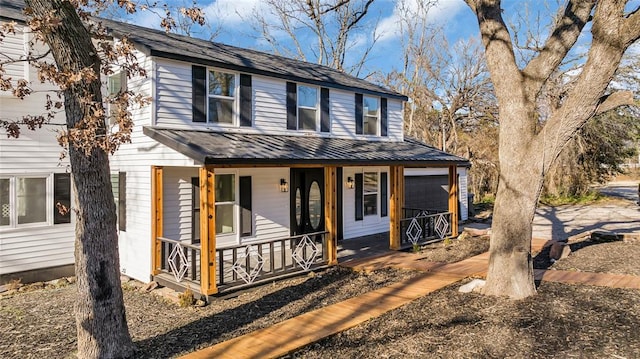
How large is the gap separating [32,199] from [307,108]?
6769 mm

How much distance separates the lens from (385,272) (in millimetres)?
8695

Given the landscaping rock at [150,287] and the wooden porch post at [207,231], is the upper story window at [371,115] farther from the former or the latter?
the landscaping rock at [150,287]

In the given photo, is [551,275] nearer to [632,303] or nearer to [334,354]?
[632,303]

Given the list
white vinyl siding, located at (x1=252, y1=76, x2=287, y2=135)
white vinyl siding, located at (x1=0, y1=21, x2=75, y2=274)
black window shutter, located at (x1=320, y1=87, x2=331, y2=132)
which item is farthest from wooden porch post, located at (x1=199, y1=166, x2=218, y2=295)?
black window shutter, located at (x1=320, y1=87, x2=331, y2=132)

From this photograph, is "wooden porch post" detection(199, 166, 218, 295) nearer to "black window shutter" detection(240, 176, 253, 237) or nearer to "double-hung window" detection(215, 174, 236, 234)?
"double-hung window" detection(215, 174, 236, 234)

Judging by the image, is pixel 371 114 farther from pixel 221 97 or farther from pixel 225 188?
pixel 225 188

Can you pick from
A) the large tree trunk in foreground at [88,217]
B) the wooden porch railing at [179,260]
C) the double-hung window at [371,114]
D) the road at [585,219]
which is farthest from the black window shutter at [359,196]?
the large tree trunk in foreground at [88,217]

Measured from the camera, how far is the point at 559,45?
20.8ft

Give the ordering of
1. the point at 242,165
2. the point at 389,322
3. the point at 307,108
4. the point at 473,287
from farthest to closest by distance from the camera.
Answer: the point at 307,108 → the point at 242,165 → the point at 473,287 → the point at 389,322

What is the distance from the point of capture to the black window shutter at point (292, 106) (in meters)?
10.8

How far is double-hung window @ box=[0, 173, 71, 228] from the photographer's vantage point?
28.2 ft

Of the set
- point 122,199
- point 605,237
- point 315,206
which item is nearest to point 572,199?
point 605,237

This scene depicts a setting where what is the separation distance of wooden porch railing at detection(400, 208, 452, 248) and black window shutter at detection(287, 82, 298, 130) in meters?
3.83

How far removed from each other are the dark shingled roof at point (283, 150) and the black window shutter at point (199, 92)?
0.41 metres
